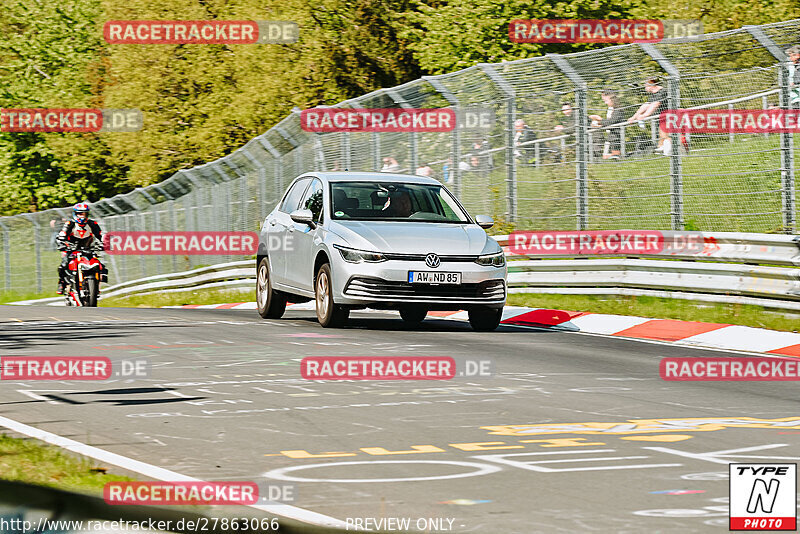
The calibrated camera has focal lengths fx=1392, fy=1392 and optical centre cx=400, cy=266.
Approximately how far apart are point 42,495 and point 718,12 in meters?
33.9

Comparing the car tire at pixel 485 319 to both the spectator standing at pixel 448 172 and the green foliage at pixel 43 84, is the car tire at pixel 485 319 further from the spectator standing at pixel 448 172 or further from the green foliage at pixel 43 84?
the green foliage at pixel 43 84

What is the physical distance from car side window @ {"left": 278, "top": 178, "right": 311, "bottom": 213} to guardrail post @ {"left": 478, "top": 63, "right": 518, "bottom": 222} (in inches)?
140

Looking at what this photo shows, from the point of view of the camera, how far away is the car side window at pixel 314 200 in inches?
630

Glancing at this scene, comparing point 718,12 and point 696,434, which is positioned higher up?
point 718,12

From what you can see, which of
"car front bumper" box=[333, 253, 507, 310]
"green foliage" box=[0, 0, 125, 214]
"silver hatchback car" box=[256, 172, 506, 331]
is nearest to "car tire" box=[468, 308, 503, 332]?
"silver hatchback car" box=[256, 172, 506, 331]

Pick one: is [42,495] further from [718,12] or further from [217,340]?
[718,12]

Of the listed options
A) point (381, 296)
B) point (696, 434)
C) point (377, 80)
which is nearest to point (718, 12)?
point (377, 80)

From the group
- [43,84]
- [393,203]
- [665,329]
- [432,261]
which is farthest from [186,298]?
[43,84]

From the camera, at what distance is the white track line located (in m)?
5.35

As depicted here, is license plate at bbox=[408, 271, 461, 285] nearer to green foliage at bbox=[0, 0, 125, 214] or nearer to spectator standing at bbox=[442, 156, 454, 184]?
spectator standing at bbox=[442, 156, 454, 184]

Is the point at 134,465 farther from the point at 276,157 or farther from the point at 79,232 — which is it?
the point at 276,157

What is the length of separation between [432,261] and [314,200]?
2.30 m

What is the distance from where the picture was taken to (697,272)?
51.8 feet

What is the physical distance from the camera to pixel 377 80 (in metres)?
39.9
